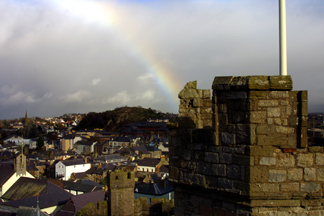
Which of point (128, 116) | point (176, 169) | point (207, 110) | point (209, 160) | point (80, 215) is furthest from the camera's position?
point (128, 116)

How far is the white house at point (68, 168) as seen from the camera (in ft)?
212

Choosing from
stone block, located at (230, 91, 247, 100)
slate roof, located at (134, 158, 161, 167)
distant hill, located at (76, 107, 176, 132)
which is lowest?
slate roof, located at (134, 158, 161, 167)

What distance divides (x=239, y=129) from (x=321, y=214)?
1.70 m

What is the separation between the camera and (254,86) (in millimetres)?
4262

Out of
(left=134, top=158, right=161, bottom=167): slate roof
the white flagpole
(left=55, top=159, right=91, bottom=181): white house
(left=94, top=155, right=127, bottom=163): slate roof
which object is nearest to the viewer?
the white flagpole

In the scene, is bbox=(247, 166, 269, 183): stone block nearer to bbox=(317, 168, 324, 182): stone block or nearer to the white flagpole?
bbox=(317, 168, 324, 182): stone block

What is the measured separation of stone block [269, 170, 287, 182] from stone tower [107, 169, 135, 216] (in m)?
26.3

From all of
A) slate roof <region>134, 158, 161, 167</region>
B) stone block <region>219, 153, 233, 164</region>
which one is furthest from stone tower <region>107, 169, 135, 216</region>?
slate roof <region>134, 158, 161, 167</region>

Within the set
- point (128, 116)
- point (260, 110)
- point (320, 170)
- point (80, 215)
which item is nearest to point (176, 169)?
point (260, 110)

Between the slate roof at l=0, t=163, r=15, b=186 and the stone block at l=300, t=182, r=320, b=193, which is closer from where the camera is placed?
the stone block at l=300, t=182, r=320, b=193

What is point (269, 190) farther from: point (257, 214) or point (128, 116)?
point (128, 116)

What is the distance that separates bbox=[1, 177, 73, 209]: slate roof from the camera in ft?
125

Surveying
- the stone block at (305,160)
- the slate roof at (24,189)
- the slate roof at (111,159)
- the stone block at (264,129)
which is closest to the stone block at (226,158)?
the stone block at (264,129)

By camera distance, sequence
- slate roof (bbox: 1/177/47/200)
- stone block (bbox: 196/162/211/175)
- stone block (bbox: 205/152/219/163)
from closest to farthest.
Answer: stone block (bbox: 205/152/219/163)
stone block (bbox: 196/162/211/175)
slate roof (bbox: 1/177/47/200)
